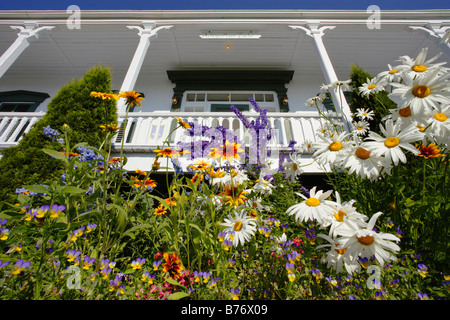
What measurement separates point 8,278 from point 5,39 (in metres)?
8.49

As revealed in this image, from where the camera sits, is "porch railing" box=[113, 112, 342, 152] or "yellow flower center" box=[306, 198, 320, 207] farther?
"porch railing" box=[113, 112, 342, 152]

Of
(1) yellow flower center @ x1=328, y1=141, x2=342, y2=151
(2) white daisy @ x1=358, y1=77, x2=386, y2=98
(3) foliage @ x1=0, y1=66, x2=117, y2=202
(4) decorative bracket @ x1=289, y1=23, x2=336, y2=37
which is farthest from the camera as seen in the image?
(4) decorative bracket @ x1=289, y1=23, x2=336, y2=37

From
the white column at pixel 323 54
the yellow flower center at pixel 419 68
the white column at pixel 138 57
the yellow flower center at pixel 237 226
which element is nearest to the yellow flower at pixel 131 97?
the yellow flower center at pixel 237 226

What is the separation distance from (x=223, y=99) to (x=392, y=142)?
5.76 meters

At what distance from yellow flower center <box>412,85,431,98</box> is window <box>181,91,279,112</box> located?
5430mm

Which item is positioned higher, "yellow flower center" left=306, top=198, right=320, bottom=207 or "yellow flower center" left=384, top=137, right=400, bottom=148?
"yellow flower center" left=384, top=137, right=400, bottom=148

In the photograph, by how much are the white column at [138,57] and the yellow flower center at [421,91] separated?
4358mm

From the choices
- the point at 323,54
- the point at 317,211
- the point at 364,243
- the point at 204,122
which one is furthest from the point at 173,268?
the point at 323,54

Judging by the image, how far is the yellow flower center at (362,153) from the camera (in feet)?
2.68

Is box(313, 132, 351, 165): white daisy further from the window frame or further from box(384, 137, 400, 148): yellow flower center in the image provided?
the window frame

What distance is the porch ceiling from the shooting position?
533 cm

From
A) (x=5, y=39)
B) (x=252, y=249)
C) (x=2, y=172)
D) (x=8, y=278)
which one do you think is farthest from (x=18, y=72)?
(x=252, y=249)

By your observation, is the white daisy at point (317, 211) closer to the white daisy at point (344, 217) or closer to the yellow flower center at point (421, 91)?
the white daisy at point (344, 217)

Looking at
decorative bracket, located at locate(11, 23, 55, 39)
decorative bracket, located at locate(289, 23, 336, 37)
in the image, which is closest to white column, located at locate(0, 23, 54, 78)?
decorative bracket, located at locate(11, 23, 55, 39)
